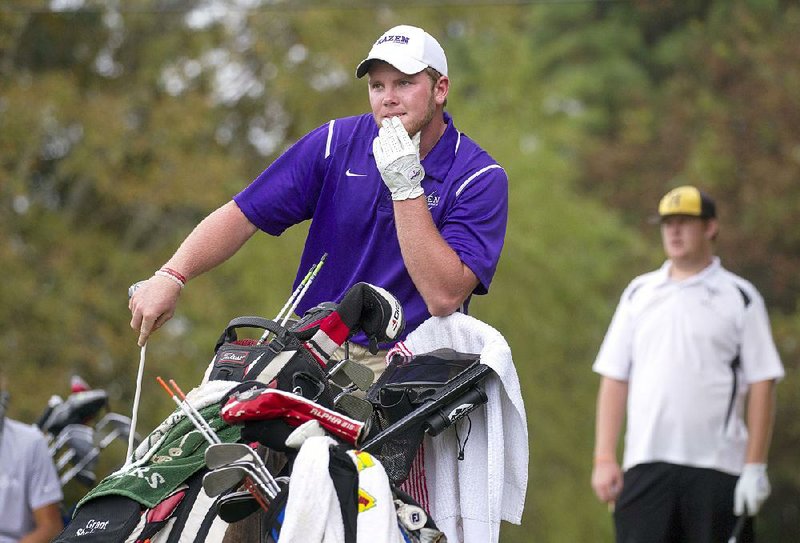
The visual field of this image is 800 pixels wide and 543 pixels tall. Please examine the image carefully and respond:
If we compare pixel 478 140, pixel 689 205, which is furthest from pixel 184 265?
pixel 478 140

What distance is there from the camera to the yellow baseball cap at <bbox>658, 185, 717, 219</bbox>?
19.6 feet

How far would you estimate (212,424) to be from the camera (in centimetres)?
315

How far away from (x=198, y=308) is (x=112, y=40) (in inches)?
156

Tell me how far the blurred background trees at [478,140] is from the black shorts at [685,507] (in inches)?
239

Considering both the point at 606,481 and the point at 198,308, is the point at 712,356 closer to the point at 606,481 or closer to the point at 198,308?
the point at 606,481

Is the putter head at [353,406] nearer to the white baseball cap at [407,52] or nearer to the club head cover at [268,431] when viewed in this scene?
the club head cover at [268,431]

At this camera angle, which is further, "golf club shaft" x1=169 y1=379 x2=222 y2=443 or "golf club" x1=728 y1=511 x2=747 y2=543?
"golf club" x1=728 y1=511 x2=747 y2=543

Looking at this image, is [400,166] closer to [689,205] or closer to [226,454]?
[226,454]

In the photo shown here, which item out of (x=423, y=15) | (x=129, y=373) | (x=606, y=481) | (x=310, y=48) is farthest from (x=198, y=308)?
(x=606, y=481)

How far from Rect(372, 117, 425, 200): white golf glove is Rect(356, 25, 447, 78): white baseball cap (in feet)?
0.74

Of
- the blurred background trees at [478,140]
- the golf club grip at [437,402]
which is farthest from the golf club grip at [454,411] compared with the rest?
the blurred background trees at [478,140]

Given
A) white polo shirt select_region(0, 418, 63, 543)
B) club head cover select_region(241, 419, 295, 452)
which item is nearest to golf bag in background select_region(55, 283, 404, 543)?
club head cover select_region(241, 419, 295, 452)

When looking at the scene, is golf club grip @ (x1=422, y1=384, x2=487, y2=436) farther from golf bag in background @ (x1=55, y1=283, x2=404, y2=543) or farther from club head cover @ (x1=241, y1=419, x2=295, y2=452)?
→ club head cover @ (x1=241, y1=419, x2=295, y2=452)

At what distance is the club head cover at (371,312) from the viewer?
10.6ft
